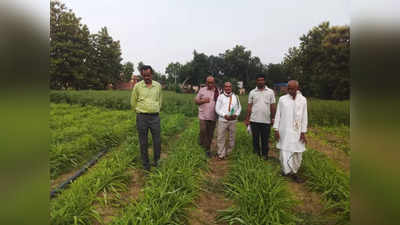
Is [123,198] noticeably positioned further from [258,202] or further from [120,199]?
[258,202]

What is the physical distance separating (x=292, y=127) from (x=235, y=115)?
133 cm

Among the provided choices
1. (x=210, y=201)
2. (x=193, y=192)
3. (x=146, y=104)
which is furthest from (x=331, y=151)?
(x=146, y=104)

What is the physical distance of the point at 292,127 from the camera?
148 inches

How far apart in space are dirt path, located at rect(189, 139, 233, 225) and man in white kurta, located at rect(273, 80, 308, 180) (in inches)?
48.9

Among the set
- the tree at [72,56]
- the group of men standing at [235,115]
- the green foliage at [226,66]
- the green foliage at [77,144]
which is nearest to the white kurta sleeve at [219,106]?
the group of men standing at [235,115]

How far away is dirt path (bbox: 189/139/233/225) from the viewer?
2787 mm

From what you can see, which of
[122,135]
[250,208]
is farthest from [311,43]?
[250,208]

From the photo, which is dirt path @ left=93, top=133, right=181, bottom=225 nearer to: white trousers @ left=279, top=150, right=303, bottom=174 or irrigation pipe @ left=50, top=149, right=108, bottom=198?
irrigation pipe @ left=50, top=149, right=108, bottom=198

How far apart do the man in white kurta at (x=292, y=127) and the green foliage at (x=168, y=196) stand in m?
1.57

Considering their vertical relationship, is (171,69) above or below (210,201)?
above

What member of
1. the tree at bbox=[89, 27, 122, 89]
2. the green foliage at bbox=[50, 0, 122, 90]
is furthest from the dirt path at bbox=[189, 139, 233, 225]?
the tree at bbox=[89, 27, 122, 89]

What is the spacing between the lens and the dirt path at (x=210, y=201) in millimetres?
2787

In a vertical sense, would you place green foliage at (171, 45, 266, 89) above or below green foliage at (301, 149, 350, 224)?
above

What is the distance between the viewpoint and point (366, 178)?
21.4 inches
